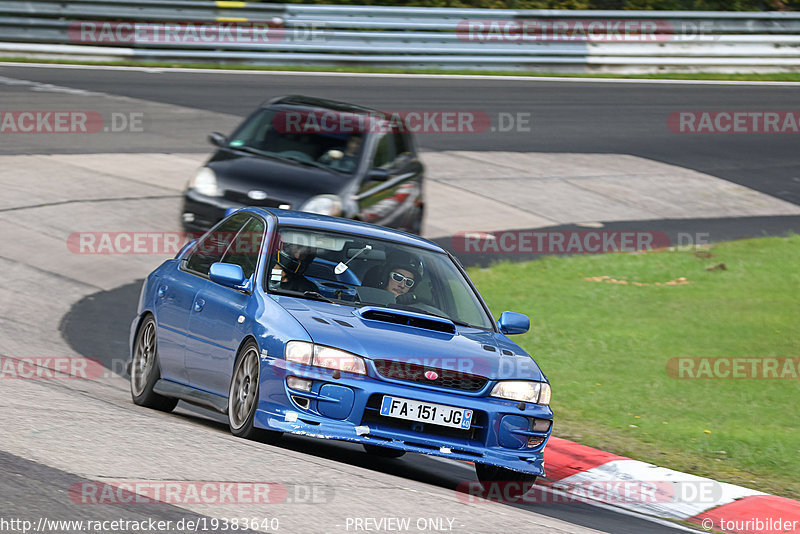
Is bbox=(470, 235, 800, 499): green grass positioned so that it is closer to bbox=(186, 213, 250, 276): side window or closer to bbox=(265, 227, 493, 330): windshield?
bbox=(265, 227, 493, 330): windshield

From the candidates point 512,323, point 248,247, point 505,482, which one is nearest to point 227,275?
point 248,247

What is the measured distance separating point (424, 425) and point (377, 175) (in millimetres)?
7214

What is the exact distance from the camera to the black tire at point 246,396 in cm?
704

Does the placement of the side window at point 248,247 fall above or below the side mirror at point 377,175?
above

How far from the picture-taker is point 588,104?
2711cm

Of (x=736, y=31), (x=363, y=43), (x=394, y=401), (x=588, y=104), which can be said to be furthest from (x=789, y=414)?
(x=736, y=31)

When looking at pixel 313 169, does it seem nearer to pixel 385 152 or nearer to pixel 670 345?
pixel 385 152

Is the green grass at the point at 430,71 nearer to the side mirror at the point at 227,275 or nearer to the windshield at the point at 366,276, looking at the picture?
the windshield at the point at 366,276

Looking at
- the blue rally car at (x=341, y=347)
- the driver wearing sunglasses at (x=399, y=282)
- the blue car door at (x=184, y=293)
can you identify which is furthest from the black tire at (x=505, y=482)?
the blue car door at (x=184, y=293)

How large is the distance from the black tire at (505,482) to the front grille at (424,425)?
16.1 inches

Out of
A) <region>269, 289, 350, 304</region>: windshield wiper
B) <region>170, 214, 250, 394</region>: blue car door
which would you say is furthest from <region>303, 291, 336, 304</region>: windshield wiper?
<region>170, 214, 250, 394</region>: blue car door

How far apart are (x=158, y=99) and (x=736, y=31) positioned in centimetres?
1622

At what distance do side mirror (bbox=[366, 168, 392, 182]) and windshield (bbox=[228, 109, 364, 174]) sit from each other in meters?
0.20

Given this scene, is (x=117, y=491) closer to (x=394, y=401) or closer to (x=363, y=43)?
(x=394, y=401)
